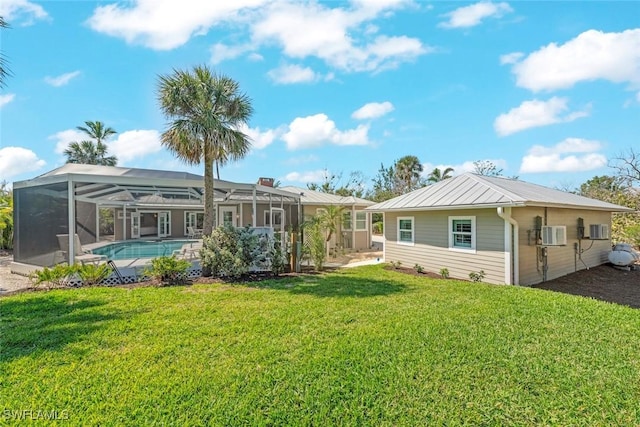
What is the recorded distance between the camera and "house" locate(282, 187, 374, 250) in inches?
721

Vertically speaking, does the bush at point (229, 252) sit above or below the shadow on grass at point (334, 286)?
above

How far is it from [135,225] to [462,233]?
72.4 feet

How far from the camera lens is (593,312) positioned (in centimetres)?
629

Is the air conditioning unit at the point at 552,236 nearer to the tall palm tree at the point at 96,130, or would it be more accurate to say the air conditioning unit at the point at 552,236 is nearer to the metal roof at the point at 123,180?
the metal roof at the point at 123,180

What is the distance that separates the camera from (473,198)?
10.0 m

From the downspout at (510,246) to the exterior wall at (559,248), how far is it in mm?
A: 340

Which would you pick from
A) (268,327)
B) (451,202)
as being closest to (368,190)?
(451,202)

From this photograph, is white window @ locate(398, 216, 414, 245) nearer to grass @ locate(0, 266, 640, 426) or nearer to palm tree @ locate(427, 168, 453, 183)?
grass @ locate(0, 266, 640, 426)

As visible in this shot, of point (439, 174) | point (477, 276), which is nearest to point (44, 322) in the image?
point (477, 276)

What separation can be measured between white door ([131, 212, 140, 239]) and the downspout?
75.9 feet

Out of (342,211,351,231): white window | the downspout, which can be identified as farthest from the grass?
(342,211,351,231): white window

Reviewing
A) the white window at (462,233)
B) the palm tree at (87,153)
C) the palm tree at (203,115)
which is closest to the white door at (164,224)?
the palm tree at (87,153)

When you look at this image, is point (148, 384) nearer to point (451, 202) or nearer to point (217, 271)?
point (217, 271)

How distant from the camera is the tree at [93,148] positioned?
95.0 feet
